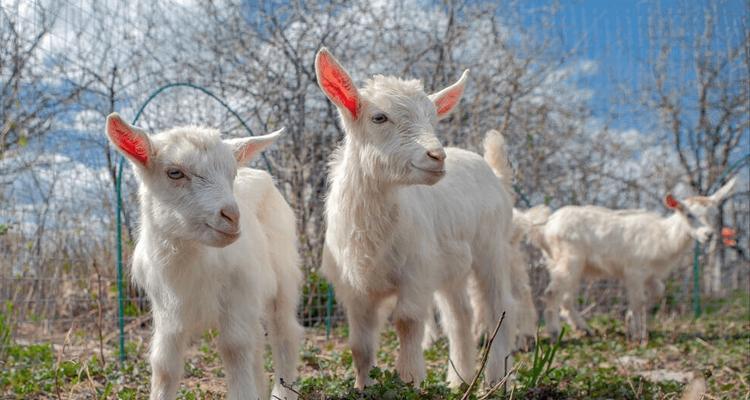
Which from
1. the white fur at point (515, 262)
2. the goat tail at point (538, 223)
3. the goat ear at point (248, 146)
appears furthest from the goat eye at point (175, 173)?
the goat tail at point (538, 223)

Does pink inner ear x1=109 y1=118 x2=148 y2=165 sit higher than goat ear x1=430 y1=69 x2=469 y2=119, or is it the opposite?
goat ear x1=430 y1=69 x2=469 y2=119

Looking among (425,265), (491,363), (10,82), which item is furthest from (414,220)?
(10,82)

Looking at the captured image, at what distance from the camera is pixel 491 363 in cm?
446

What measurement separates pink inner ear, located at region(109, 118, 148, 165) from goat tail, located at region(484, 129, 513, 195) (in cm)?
332

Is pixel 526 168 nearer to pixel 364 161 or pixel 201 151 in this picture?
pixel 364 161

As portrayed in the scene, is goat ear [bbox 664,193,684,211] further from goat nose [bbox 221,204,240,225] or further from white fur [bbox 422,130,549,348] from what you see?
goat nose [bbox 221,204,240,225]

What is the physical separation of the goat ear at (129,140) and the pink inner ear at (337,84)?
103 cm

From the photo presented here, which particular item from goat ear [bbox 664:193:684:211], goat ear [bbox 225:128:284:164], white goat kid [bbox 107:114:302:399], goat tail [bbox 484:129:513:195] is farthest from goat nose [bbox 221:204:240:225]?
goat ear [bbox 664:193:684:211]

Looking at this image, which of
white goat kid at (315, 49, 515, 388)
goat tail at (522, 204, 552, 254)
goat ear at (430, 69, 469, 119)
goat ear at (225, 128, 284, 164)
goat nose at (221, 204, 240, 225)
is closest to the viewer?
goat nose at (221, 204, 240, 225)

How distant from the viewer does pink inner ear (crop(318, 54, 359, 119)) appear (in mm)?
3570

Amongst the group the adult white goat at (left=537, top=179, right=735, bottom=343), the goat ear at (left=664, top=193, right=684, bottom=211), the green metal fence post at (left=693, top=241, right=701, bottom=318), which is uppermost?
the goat ear at (left=664, top=193, right=684, bottom=211)

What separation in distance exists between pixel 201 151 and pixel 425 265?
4.64 feet

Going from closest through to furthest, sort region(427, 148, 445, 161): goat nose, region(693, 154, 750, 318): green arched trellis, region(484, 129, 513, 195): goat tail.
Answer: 1. region(427, 148, 445, 161): goat nose
2. region(484, 129, 513, 195): goat tail
3. region(693, 154, 750, 318): green arched trellis

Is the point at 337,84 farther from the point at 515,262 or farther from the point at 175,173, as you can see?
the point at 515,262
